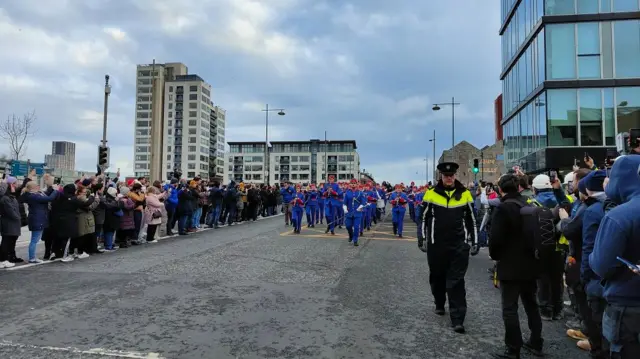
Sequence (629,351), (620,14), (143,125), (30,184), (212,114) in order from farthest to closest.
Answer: (212,114)
(143,125)
(620,14)
(30,184)
(629,351)

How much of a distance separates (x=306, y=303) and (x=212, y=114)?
156m

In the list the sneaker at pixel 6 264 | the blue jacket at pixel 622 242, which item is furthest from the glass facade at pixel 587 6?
the sneaker at pixel 6 264

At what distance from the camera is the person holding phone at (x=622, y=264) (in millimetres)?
2471

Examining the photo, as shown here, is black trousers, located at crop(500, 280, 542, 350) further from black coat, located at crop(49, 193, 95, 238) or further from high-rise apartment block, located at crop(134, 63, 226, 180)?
high-rise apartment block, located at crop(134, 63, 226, 180)

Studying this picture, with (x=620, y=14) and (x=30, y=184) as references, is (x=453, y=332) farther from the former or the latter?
(x=620, y=14)

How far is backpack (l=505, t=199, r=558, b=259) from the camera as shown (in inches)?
169

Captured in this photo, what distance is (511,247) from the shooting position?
441cm

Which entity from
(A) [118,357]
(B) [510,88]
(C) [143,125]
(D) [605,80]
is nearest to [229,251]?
(A) [118,357]

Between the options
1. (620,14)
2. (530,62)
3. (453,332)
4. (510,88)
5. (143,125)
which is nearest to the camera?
(453,332)

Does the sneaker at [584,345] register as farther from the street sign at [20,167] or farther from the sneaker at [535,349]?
the street sign at [20,167]

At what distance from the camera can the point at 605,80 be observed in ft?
76.2

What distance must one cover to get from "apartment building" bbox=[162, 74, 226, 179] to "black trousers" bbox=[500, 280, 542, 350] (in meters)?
144

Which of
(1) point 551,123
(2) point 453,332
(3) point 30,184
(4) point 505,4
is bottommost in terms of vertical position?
(2) point 453,332

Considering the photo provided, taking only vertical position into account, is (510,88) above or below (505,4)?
below
